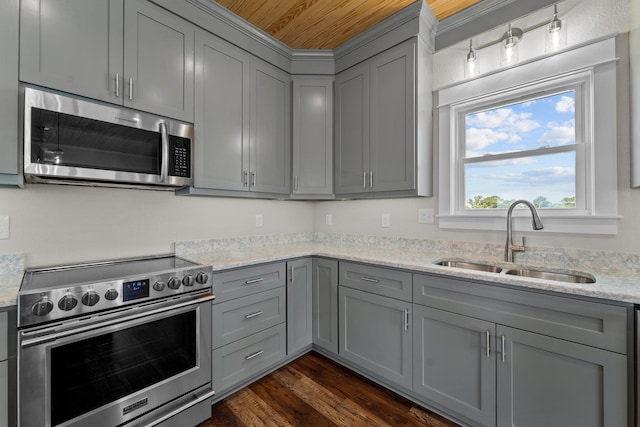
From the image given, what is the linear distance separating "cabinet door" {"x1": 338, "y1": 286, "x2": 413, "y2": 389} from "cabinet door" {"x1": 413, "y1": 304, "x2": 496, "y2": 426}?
79mm

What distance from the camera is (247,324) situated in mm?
2020

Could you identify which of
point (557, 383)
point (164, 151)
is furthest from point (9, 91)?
point (557, 383)

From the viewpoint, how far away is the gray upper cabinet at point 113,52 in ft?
4.58

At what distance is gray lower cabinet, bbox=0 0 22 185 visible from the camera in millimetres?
1302

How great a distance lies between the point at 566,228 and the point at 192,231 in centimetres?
261

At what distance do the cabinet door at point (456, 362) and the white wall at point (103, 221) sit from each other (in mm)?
1743

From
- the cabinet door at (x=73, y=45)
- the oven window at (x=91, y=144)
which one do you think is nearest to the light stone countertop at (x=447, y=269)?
the oven window at (x=91, y=144)

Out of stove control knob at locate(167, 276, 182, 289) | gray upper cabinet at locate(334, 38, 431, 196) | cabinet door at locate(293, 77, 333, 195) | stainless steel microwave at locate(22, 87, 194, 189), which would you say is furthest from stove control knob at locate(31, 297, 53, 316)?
gray upper cabinet at locate(334, 38, 431, 196)

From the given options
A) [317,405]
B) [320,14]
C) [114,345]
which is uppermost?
[320,14]

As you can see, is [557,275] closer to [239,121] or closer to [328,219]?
[328,219]

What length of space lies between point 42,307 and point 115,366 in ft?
1.45

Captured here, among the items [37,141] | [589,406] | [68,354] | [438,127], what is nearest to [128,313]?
[68,354]

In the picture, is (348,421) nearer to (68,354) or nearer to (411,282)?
(411,282)

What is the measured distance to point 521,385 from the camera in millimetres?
1430
